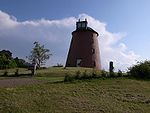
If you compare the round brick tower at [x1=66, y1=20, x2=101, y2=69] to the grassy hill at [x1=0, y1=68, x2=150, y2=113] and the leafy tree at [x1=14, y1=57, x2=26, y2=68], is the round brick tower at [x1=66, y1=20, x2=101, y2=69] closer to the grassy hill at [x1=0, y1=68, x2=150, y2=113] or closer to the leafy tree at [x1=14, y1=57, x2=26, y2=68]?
the leafy tree at [x1=14, y1=57, x2=26, y2=68]

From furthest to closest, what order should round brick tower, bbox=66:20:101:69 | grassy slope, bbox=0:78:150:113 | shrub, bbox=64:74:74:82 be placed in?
round brick tower, bbox=66:20:101:69, shrub, bbox=64:74:74:82, grassy slope, bbox=0:78:150:113

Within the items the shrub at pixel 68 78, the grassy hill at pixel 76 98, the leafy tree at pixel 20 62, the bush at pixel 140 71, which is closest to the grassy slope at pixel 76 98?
the grassy hill at pixel 76 98

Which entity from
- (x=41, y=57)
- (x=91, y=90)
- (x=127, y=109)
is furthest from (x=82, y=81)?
(x=41, y=57)

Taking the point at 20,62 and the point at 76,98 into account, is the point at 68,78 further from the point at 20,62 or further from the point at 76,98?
the point at 20,62

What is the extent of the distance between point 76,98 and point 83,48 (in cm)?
2966

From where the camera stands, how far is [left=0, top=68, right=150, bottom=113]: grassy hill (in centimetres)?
1531

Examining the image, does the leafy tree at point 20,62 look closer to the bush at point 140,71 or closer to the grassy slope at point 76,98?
the bush at point 140,71

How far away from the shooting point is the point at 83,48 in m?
46.8

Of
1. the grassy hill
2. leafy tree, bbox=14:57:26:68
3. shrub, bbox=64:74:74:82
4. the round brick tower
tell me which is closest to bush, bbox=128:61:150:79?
the grassy hill

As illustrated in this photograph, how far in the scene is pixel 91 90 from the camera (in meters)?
19.5

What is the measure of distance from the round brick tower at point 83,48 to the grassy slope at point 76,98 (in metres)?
24.3

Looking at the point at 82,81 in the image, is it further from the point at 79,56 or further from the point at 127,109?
the point at 79,56

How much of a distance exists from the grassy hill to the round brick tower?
2418 cm

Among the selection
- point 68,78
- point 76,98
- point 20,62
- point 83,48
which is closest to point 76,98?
point 76,98
